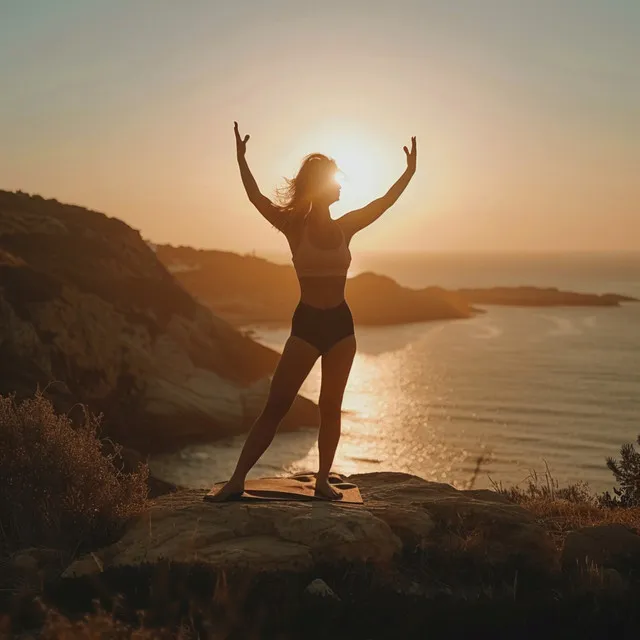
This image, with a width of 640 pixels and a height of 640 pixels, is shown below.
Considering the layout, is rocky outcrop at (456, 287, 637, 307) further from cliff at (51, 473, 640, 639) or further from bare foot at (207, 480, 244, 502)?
bare foot at (207, 480, 244, 502)

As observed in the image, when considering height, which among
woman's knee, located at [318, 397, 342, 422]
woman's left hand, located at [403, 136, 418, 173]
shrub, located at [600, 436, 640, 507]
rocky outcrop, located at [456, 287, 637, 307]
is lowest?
shrub, located at [600, 436, 640, 507]

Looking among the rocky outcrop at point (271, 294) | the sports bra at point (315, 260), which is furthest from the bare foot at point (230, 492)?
the rocky outcrop at point (271, 294)

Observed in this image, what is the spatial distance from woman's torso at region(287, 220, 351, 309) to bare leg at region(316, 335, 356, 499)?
1.35ft

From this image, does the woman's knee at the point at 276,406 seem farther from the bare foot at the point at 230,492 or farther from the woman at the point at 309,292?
the bare foot at the point at 230,492

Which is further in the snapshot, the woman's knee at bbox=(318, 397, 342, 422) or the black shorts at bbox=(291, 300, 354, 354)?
the woman's knee at bbox=(318, 397, 342, 422)

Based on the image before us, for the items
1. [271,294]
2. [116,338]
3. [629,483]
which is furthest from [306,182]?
[271,294]

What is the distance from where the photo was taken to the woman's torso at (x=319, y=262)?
6.46 metres

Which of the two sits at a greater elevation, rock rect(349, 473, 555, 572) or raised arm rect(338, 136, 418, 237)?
raised arm rect(338, 136, 418, 237)

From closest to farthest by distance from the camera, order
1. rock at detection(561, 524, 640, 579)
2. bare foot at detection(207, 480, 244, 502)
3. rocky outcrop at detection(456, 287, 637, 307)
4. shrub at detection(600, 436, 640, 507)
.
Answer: rock at detection(561, 524, 640, 579)
bare foot at detection(207, 480, 244, 502)
shrub at detection(600, 436, 640, 507)
rocky outcrop at detection(456, 287, 637, 307)

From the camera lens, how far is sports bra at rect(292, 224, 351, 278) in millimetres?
6449

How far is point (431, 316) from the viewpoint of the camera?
99000 millimetres

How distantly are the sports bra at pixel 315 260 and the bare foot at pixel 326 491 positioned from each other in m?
1.83

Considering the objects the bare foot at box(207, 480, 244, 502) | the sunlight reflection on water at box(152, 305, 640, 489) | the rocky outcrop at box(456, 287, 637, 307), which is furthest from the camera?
the rocky outcrop at box(456, 287, 637, 307)

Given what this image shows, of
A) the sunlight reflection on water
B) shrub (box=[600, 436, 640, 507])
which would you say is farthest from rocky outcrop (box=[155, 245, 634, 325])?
shrub (box=[600, 436, 640, 507])
